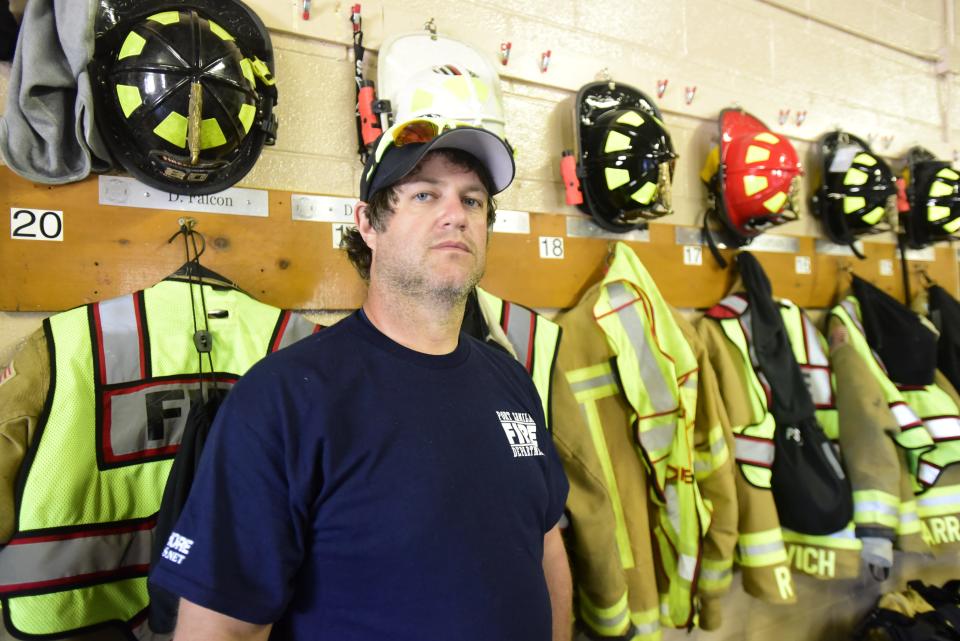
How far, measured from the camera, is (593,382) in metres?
1.68

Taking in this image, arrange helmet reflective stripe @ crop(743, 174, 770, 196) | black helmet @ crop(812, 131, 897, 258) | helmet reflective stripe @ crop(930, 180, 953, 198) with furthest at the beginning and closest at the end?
1. helmet reflective stripe @ crop(930, 180, 953, 198)
2. black helmet @ crop(812, 131, 897, 258)
3. helmet reflective stripe @ crop(743, 174, 770, 196)

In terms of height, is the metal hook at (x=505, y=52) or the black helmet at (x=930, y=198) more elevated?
the metal hook at (x=505, y=52)

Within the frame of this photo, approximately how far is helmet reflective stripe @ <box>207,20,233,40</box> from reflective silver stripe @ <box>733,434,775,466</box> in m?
1.85

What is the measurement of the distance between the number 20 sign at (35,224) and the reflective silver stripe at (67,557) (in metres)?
0.60

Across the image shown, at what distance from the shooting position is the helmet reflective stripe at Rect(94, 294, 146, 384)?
1052mm

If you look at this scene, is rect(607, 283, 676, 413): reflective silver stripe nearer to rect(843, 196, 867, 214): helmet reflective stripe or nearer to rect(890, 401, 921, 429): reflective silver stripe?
rect(890, 401, 921, 429): reflective silver stripe

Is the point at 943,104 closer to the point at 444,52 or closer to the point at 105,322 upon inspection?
the point at 444,52

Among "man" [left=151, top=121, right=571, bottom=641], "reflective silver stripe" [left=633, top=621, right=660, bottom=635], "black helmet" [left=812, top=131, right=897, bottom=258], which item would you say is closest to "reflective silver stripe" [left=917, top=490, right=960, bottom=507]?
"black helmet" [left=812, top=131, right=897, bottom=258]

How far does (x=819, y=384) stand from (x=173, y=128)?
226 cm

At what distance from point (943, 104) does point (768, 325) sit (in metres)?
2.15

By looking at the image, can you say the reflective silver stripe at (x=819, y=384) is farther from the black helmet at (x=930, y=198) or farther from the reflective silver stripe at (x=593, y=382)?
the black helmet at (x=930, y=198)

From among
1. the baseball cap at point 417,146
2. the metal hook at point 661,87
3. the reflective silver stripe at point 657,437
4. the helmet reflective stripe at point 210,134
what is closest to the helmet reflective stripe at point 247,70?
the helmet reflective stripe at point 210,134

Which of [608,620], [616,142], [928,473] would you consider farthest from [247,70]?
[928,473]

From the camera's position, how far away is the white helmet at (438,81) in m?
1.33
